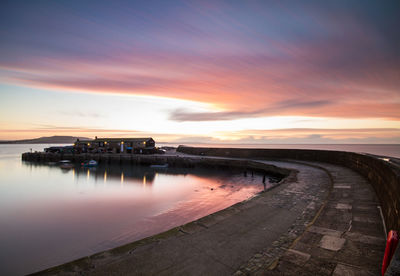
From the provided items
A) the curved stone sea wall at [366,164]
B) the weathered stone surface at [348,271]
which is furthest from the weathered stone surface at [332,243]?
the curved stone sea wall at [366,164]

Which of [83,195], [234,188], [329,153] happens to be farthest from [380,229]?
[83,195]

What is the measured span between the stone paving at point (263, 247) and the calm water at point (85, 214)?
658 centimetres

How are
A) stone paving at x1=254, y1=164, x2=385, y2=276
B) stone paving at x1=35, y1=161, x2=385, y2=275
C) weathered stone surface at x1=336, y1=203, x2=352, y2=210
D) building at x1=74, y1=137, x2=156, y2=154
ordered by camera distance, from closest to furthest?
1. stone paving at x1=254, y1=164, x2=385, y2=276
2. stone paving at x1=35, y1=161, x2=385, y2=275
3. weathered stone surface at x1=336, y1=203, x2=352, y2=210
4. building at x1=74, y1=137, x2=156, y2=154

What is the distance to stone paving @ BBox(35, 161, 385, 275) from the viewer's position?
5328 millimetres

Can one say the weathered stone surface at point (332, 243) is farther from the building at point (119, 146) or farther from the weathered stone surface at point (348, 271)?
the building at point (119, 146)

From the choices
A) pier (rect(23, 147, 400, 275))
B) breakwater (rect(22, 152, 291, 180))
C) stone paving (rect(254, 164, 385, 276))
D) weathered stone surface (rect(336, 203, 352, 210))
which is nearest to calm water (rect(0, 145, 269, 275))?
pier (rect(23, 147, 400, 275))

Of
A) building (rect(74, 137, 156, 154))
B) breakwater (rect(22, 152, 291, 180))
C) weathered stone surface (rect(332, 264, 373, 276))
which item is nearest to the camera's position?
weathered stone surface (rect(332, 264, 373, 276))

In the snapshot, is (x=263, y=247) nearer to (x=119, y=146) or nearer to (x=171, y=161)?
(x=171, y=161)

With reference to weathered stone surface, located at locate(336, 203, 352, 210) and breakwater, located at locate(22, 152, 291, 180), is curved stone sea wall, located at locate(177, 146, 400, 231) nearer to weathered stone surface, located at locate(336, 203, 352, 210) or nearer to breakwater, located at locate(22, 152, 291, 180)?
weathered stone surface, located at locate(336, 203, 352, 210)

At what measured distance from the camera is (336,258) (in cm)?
537

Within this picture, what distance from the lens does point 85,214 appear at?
60.4 ft

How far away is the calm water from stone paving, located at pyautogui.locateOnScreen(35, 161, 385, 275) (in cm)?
658

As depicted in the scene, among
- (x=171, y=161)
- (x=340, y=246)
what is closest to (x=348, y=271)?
(x=340, y=246)

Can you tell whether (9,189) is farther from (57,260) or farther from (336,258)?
(336,258)
